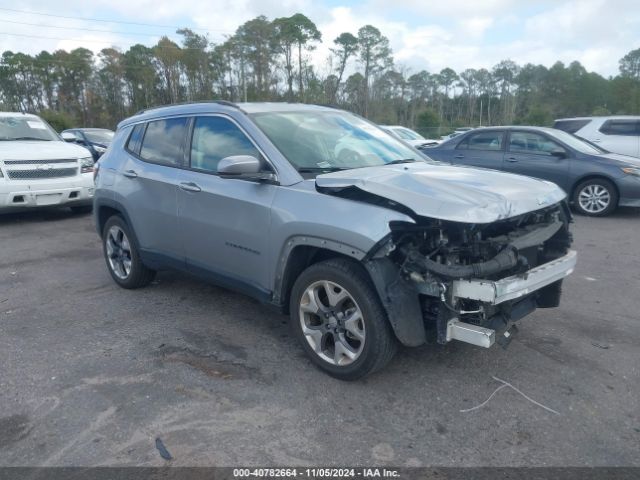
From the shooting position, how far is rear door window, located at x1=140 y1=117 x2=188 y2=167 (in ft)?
15.2

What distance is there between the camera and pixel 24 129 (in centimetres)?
995

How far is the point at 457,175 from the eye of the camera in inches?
145

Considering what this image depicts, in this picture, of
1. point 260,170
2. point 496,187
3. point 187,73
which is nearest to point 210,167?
point 260,170

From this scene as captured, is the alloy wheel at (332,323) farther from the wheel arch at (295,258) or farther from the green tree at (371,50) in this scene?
the green tree at (371,50)

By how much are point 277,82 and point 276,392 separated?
52597mm

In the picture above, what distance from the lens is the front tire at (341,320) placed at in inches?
129

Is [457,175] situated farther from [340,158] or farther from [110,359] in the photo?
[110,359]

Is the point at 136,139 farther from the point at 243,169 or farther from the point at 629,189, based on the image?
the point at 629,189

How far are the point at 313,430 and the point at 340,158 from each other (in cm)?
206

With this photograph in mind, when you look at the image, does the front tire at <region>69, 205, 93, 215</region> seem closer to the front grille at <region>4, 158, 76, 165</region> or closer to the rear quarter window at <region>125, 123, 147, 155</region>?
the front grille at <region>4, 158, 76, 165</region>

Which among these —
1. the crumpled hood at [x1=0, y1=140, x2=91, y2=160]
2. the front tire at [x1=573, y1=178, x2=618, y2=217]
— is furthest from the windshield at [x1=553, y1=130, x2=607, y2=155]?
the crumpled hood at [x1=0, y1=140, x2=91, y2=160]

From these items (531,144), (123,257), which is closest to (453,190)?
(123,257)

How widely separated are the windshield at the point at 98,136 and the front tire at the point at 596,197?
41.6ft

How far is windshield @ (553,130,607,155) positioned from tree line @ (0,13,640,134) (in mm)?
40361
